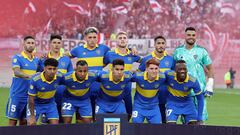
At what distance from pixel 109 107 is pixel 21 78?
1748 millimetres

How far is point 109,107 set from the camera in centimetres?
1069

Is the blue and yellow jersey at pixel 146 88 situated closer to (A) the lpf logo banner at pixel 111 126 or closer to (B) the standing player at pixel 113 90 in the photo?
(B) the standing player at pixel 113 90

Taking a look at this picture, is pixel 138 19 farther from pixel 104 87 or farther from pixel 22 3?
pixel 104 87

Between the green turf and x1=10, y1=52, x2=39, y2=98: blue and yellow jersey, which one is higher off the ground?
x1=10, y1=52, x2=39, y2=98: blue and yellow jersey

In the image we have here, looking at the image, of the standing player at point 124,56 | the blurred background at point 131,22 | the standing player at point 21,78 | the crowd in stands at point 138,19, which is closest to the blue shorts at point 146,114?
the standing player at point 124,56

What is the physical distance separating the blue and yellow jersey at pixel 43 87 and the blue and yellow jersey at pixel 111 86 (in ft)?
2.39

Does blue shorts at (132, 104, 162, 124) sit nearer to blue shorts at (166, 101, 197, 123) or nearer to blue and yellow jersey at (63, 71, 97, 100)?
blue shorts at (166, 101, 197, 123)

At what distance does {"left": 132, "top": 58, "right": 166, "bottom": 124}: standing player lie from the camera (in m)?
10.6

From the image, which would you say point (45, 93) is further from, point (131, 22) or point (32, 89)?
point (131, 22)

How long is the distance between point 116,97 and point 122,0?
90.1 feet

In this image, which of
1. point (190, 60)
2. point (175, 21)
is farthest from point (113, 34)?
point (190, 60)

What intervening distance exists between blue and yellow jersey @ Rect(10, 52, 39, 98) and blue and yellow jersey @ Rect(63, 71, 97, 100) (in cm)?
82

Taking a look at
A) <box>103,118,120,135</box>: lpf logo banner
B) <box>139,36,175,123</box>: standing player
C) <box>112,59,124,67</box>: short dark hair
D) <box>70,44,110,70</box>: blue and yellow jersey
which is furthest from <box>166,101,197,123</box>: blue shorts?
<box>103,118,120,135</box>: lpf logo banner

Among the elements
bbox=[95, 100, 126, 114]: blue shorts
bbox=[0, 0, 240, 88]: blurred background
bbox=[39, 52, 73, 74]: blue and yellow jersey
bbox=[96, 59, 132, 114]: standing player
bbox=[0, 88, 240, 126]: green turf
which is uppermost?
bbox=[0, 0, 240, 88]: blurred background
